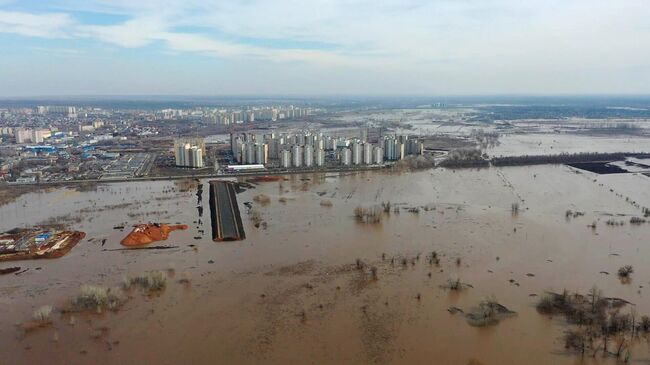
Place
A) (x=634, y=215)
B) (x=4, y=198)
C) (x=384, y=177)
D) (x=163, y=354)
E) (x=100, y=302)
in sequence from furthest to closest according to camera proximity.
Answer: (x=384, y=177)
(x=4, y=198)
(x=634, y=215)
(x=100, y=302)
(x=163, y=354)

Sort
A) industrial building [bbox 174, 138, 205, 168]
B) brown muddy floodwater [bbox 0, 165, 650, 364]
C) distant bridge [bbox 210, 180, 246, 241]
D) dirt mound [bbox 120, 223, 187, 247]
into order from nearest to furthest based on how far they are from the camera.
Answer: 1. brown muddy floodwater [bbox 0, 165, 650, 364]
2. dirt mound [bbox 120, 223, 187, 247]
3. distant bridge [bbox 210, 180, 246, 241]
4. industrial building [bbox 174, 138, 205, 168]

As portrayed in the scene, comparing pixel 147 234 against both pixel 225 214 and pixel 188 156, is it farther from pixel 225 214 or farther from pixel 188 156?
pixel 188 156

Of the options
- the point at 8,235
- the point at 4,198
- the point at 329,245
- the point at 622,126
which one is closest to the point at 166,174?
the point at 4,198

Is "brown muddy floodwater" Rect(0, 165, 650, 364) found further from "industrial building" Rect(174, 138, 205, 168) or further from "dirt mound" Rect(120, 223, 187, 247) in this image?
"industrial building" Rect(174, 138, 205, 168)

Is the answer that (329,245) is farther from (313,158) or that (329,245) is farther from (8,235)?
(313,158)

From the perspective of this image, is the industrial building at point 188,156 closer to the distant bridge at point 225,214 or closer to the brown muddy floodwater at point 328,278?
the distant bridge at point 225,214

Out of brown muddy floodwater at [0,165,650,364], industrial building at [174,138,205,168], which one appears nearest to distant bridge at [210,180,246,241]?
brown muddy floodwater at [0,165,650,364]

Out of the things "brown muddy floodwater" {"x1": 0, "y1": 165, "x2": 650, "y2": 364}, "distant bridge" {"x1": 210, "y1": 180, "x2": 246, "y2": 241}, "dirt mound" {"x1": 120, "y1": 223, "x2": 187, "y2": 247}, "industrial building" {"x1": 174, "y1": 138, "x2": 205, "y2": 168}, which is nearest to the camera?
"brown muddy floodwater" {"x1": 0, "y1": 165, "x2": 650, "y2": 364}
